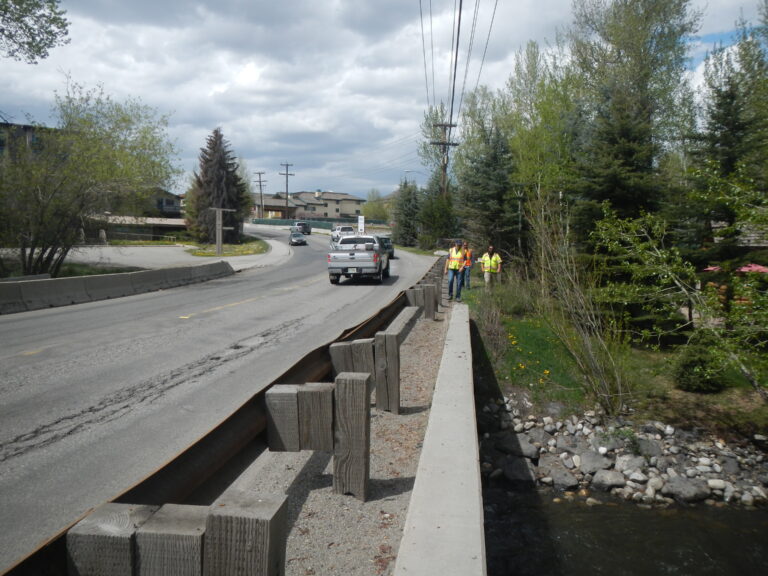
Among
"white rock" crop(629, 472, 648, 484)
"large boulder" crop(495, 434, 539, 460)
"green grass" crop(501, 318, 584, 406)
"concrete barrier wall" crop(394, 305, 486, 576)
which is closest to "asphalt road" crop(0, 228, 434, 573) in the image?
"concrete barrier wall" crop(394, 305, 486, 576)

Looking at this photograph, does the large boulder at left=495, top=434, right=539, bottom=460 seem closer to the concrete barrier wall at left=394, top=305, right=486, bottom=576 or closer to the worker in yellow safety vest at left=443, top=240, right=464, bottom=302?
the concrete barrier wall at left=394, top=305, right=486, bottom=576

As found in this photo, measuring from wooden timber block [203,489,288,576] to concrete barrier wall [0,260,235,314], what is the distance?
1611 cm

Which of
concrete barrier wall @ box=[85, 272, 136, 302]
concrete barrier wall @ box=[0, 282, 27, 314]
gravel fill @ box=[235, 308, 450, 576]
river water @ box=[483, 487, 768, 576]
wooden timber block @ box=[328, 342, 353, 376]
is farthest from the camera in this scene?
concrete barrier wall @ box=[85, 272, 136, 302]

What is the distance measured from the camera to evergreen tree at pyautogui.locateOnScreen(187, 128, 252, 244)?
6322 centimetres

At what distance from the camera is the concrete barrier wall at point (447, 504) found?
273cm

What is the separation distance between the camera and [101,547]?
1896 millimetres

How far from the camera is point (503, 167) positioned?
29375 mm

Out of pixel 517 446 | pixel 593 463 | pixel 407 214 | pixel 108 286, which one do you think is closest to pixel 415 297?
pixel 517 446

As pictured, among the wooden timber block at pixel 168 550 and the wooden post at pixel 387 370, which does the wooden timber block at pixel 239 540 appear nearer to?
the wooden timber block at pixel 168 550

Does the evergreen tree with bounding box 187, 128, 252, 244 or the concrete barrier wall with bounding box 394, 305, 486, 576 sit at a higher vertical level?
the evergreen tree with bounding box 187, 128, 252, 244

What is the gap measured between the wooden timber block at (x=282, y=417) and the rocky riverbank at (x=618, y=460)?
7101mm

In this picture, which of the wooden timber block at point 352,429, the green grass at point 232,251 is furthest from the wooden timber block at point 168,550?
the green grass at point 232,251

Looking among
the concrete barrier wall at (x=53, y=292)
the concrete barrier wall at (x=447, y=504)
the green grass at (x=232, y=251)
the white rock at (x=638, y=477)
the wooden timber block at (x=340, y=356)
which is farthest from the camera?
the green grass at (x=232, y=251)

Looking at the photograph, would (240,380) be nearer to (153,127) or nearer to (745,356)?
(745,356)
